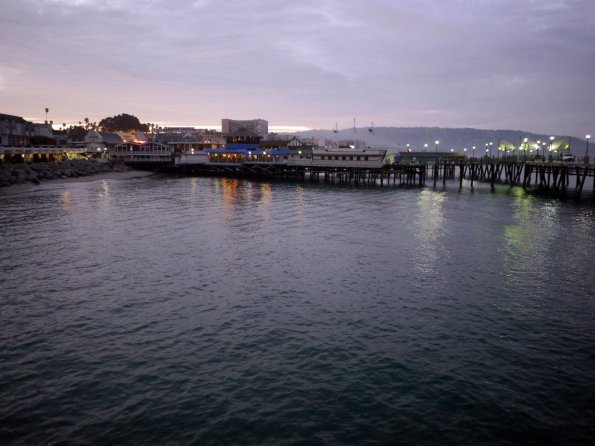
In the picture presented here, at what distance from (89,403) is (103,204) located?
45852mm

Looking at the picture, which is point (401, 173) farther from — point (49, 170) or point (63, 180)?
point (49, 170)

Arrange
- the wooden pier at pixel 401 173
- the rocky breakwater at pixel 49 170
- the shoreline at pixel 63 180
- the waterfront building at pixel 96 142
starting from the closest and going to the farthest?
the shoreline at pixel 63 180 → the rocky breakwater at pixel 49 170 → the wooden pier at pixel 401 173 → the waterfront building at pixel 96 142

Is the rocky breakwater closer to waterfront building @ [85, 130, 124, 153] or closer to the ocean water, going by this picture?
waterfront building @ [85, 130, 124, 153]

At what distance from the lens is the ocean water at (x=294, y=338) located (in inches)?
490

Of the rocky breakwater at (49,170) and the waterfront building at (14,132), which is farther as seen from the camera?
the waterfront building at (14,132)

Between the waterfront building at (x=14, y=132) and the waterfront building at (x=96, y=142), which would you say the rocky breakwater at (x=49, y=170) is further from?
the waterfront building at (x=96, y=142)

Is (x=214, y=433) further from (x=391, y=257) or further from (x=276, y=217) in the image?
(x=276, y=217)

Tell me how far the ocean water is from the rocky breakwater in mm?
41776

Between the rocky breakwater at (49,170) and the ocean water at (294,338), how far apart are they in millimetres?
41776

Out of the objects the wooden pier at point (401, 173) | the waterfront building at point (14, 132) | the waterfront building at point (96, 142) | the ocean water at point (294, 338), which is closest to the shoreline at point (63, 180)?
the wooden pier at point (401, 173)

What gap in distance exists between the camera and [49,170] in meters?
88.6

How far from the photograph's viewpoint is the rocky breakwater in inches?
2842

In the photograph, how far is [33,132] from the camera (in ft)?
386

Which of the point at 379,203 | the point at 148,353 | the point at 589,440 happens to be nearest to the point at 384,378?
the point at 589,440
